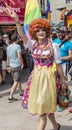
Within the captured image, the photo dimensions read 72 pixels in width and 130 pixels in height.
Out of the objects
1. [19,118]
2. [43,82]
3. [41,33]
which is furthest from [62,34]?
[43,82]

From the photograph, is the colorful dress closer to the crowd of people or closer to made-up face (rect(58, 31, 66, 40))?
the crowd of people

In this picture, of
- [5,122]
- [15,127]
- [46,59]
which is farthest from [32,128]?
[46,59]

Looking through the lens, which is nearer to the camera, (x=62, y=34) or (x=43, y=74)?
(x=43, y=74)

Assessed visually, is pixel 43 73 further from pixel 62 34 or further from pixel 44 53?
pixel 62 34

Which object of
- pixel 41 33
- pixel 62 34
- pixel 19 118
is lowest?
pixel 19 118

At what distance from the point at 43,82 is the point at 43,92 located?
5.3 inches

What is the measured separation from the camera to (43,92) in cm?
420

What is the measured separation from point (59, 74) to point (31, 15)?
3002mm

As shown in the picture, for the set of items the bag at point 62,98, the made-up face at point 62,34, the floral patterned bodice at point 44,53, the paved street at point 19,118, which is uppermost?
the made-up face at point 62,34

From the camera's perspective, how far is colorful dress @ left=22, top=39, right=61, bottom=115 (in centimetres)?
420

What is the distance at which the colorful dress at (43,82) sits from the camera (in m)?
4.20

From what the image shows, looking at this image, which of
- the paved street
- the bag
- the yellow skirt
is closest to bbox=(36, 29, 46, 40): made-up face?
the yellow skirt

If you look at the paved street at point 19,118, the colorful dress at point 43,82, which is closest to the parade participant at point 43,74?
the colorful dress at point 43,82

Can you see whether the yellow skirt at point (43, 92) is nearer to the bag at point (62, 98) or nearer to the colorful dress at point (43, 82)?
the colorful dress at point (43, 82)
